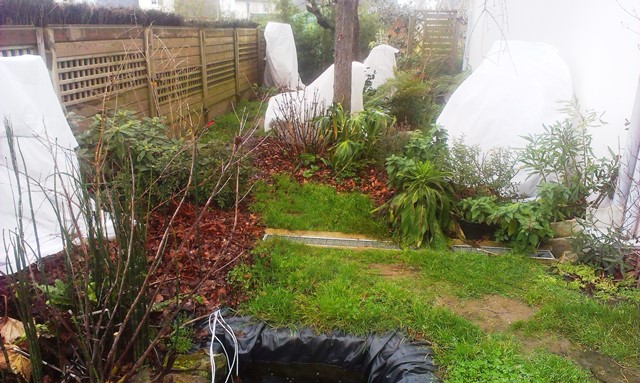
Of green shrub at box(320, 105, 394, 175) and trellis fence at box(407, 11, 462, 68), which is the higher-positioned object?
trellis fence at box(407, 11, 462, 68)

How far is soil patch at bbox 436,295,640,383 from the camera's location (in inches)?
108

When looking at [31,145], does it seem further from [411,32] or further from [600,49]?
[411,32]

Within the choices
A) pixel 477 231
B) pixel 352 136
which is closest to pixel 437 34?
pixel 352 136

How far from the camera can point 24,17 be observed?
4.06 m

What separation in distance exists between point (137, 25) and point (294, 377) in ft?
15.8

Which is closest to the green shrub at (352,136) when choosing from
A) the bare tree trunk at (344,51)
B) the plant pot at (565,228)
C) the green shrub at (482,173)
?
the bare tree trunk at (344,51)

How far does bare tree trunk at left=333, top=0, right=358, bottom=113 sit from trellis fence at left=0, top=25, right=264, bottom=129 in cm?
178

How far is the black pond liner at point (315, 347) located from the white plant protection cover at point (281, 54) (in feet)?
27.7

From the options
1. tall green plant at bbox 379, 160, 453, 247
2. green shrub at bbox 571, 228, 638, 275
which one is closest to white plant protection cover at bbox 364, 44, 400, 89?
tall green plant at bbox 379, 160, 453, 247

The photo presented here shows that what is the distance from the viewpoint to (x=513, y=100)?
16.7 feet

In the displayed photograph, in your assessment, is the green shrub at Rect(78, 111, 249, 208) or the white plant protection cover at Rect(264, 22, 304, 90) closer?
the green shrub at Rect(78, 111, 249, 208)

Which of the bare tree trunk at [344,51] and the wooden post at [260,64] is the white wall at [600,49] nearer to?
the bare tree trunk at [344,51]

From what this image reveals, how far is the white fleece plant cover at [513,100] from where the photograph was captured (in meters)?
4.94

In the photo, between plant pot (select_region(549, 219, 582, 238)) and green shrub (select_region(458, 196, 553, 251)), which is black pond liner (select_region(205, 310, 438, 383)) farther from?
plant pot (select_region(549, 219, 582, 238))
